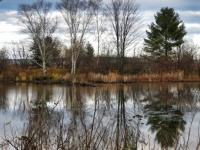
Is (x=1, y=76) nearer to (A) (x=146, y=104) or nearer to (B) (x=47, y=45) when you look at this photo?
(B) (x=47, y=45)

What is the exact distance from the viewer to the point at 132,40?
123 feet

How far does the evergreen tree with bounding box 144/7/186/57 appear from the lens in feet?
126

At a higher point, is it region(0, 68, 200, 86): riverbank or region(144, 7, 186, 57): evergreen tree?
region(144, 7, 186, 57): evergreen tree

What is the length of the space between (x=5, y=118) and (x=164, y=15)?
31897 millimetres

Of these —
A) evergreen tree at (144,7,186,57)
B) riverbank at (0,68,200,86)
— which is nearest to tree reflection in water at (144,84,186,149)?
riverbank at (0,68,200,86)

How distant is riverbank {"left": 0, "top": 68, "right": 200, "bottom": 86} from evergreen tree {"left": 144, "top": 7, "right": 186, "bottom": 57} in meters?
7.49

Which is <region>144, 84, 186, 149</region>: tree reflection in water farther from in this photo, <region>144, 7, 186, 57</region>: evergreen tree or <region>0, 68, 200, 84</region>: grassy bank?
<region>144, 7, 186, 57</region>: evergreen tree

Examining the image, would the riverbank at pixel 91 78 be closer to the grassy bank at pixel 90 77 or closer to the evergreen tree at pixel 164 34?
the grassy bank at pixel 90 77

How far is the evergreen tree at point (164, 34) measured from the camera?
38469 mm

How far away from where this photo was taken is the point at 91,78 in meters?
28.3

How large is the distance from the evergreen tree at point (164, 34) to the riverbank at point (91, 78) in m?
7.49

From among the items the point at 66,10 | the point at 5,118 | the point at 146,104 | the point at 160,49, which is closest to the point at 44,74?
the point at 66,10

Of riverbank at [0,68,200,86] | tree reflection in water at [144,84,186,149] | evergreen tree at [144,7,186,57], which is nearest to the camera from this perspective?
tree reflection in water at [144,84,186,149]

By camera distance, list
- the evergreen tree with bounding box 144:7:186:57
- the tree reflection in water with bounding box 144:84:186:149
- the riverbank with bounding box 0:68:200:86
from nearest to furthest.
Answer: the tree reflection in water with bounding box 144:84:186:149, the riverbank with bounding box 0:68:200:86, the evergreen tree with bounding box 144:7:186:57
